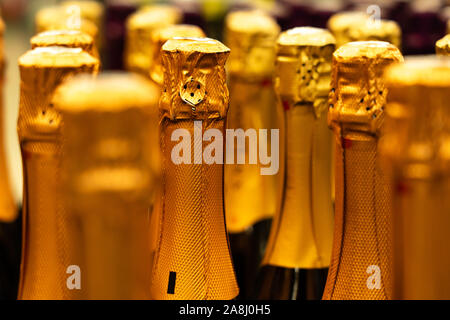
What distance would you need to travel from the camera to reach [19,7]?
2.65 metres

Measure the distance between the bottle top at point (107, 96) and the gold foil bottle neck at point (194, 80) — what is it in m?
0.23

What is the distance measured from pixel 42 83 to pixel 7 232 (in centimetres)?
61

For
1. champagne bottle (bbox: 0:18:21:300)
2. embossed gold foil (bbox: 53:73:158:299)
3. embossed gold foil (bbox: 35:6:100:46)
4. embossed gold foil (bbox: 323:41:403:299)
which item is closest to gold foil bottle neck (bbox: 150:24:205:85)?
embossed gold foil (bbox: 35:6:100:46)

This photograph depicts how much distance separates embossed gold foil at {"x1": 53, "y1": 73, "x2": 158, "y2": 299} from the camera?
531 mm

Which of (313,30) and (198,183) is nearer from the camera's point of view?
(198,183)

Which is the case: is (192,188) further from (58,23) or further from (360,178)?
(58,23)

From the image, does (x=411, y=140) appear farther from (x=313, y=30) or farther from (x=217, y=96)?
(x=313, y=30)

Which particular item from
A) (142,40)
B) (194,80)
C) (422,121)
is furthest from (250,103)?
(422,121)

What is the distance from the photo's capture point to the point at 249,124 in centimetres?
135

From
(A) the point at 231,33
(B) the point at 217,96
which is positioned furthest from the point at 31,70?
(A) the point at 231,33

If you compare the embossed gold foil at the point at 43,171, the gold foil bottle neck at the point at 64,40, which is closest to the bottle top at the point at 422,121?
the embossed gold foil at the point at 43,171

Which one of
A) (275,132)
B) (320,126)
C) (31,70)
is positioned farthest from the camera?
(275,132)

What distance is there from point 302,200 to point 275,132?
148mm

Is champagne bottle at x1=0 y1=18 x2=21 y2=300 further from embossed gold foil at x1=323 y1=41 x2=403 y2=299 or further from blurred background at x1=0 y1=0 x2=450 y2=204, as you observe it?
embossed gold foil at x1=323 y1=41 x2=403 y2=299
